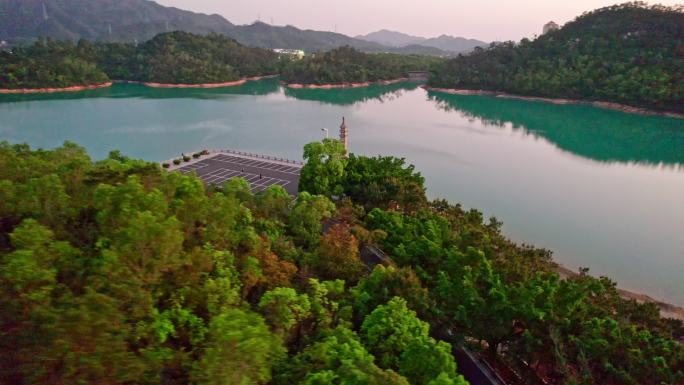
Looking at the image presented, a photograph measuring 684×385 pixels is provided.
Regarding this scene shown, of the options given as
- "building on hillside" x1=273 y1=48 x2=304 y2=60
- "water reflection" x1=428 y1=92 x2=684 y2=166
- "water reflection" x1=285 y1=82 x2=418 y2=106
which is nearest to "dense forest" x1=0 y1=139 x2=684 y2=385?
"water reflection" x1=428 y1=92 x2=684 y2=166

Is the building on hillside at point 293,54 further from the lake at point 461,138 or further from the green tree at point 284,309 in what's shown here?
the green tree at point 284,309

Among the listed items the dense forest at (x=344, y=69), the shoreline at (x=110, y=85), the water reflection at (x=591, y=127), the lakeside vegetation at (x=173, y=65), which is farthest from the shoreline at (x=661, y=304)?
the shoreline at (x=110, y=85)

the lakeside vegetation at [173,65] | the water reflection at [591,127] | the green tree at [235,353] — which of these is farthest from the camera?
the lakeside vegetation at [173,65]

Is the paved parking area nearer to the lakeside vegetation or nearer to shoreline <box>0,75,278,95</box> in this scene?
shoreline <box>0,75,278,95</box>

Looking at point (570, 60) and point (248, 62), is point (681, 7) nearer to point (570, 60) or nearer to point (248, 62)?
point (570, 60)

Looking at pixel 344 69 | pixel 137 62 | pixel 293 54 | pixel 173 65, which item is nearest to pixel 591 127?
pixel 344 69

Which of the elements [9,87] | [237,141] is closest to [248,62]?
[9,87]

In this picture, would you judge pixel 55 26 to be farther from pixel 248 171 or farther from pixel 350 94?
pixel 248 171
